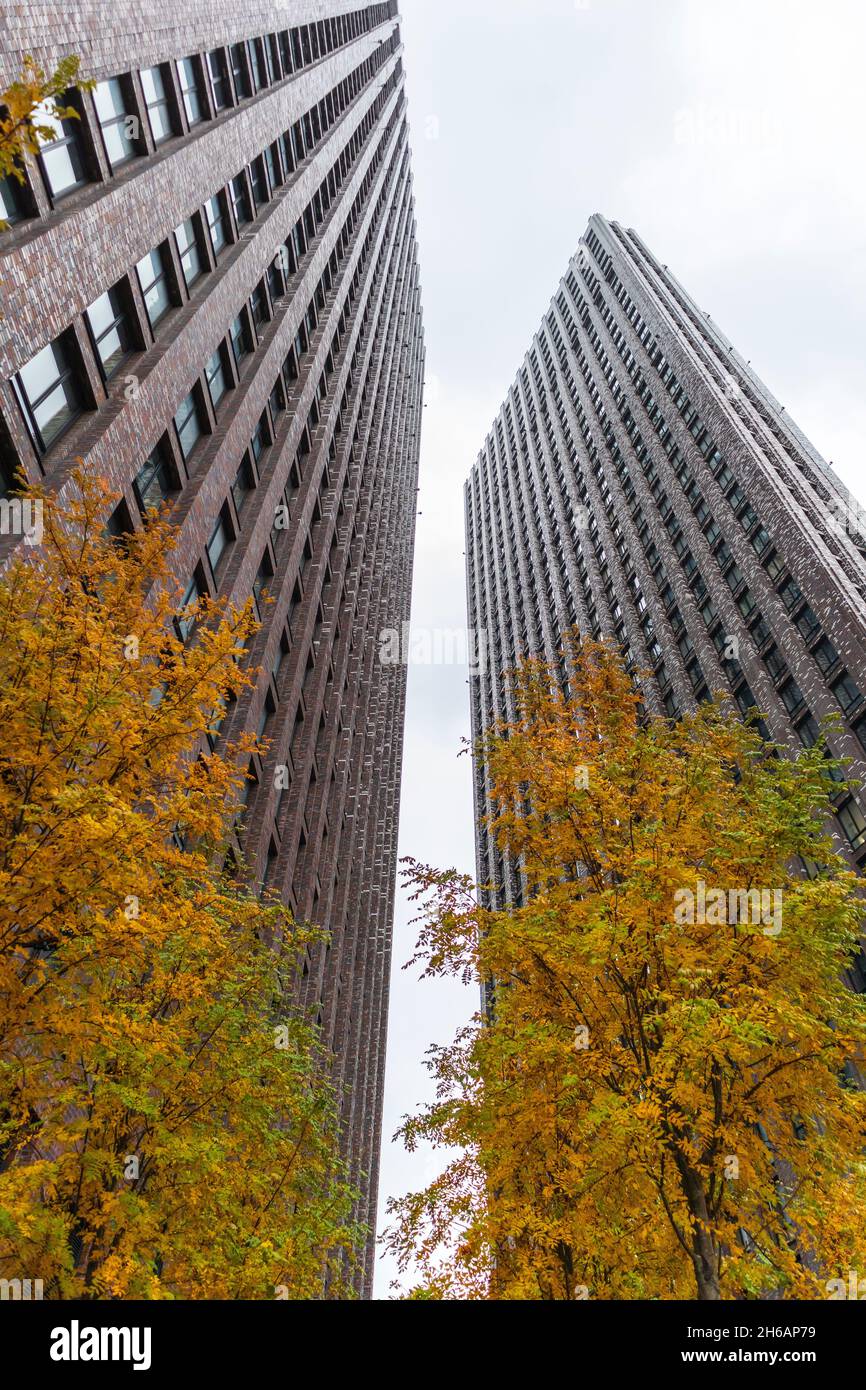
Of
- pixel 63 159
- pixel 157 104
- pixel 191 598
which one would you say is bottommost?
pixel 191 598

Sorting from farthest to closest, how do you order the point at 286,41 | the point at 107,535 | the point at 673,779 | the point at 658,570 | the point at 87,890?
the point at 658,570 < the point at 286,41 < the point at 107,535 < the point at 673,779 < the point at 87,890

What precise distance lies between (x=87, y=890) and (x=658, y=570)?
51501mm

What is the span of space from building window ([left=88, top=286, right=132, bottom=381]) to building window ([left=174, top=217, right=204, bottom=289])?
4551 mm

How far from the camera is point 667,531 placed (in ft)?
178

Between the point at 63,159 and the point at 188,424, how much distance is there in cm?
724

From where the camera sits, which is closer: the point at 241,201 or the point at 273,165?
the point at 241,201

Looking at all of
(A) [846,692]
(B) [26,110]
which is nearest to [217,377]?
(B) [26,110]

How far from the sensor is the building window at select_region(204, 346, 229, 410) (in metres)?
24.0

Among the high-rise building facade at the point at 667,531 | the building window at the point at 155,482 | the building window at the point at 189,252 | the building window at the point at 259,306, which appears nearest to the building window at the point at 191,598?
the building window at the point at 155,482

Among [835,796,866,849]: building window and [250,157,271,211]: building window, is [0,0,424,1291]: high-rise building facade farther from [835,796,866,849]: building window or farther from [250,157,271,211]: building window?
[835,796,866,849]: building window

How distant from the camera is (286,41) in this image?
3503 cm

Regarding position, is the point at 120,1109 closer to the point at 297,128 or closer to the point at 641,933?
the point at 641,933

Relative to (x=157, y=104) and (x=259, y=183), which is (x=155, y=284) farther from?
(x=259, y=183)
